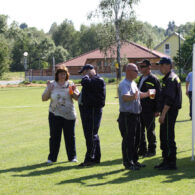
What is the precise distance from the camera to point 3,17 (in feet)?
339

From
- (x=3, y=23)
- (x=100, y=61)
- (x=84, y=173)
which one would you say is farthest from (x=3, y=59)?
(x=84, y=173)

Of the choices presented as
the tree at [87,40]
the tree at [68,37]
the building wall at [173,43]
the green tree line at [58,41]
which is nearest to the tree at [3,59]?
the green tree line at [58,41]

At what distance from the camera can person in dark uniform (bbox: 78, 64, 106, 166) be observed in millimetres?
7979

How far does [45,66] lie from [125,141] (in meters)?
79.1

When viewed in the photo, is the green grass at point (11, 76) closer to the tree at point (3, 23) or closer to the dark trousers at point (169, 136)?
the tree at point (3, 23)

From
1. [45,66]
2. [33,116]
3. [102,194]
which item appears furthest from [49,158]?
[45,66]

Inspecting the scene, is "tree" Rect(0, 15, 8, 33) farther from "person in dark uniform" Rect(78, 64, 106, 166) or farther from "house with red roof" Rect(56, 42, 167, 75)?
"person in dark uniform" Rect(78, 64, 106, 166)

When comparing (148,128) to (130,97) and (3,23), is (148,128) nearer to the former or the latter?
(130,97)

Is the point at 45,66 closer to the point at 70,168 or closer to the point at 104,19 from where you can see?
the point at 104,19

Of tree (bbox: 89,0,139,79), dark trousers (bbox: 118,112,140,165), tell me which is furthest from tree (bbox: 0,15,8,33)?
dark trousers (bbox: 118,112,140,165)

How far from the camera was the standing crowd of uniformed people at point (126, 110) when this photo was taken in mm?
7418

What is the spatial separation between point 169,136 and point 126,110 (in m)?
0.89

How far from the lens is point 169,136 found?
24.7 ft

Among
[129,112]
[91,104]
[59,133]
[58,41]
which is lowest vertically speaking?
[59,133]
